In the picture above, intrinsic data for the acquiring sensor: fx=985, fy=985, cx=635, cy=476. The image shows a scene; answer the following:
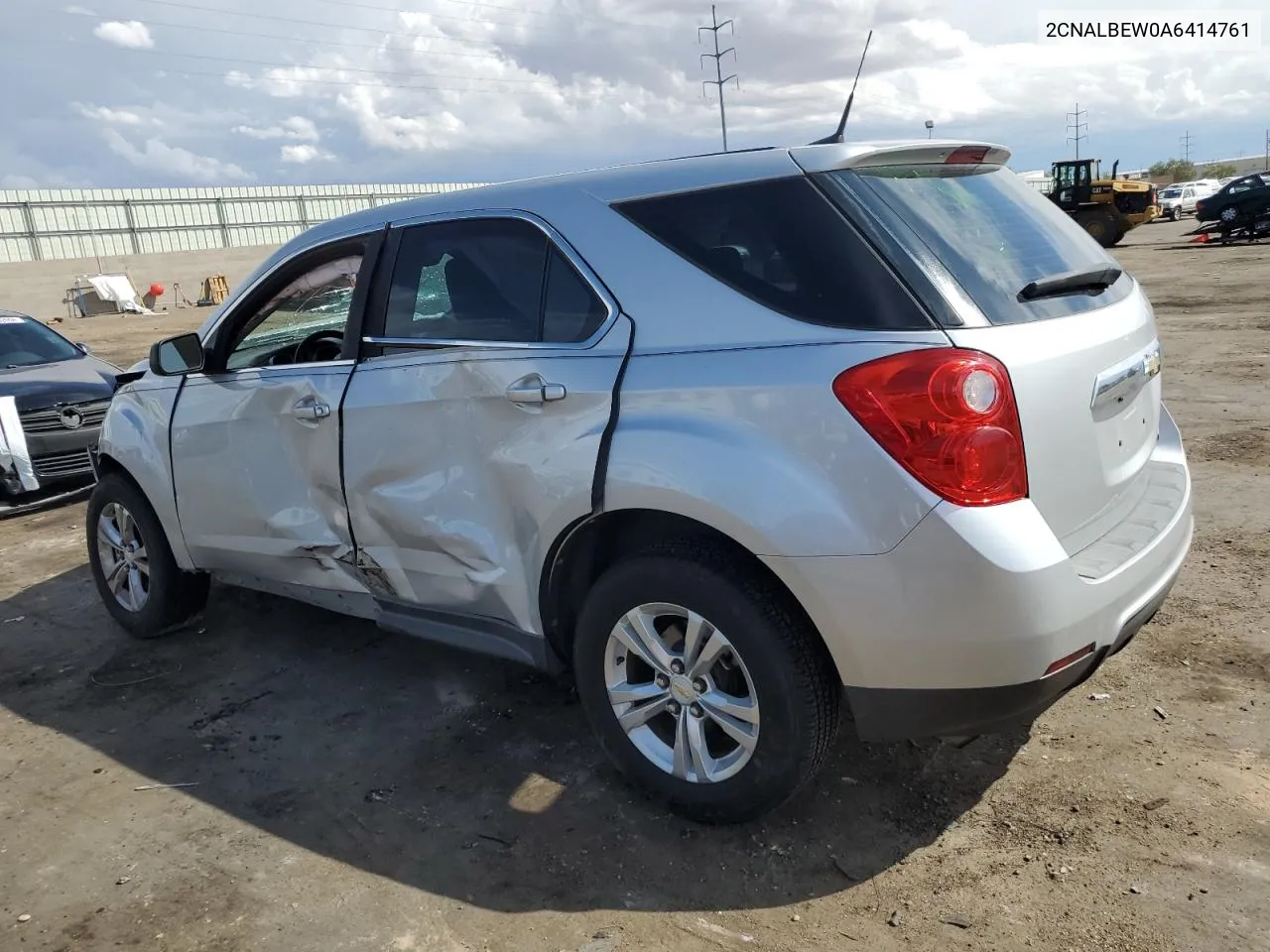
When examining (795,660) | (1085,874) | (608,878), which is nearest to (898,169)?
(795,660)

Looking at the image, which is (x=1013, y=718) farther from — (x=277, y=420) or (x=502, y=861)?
(x=277, y=420)

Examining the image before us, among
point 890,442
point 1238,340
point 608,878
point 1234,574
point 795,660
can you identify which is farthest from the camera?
point 1238,340

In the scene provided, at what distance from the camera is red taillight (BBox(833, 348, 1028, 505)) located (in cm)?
229

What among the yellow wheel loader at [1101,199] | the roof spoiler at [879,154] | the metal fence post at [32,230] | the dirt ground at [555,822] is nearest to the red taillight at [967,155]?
the roof spoiler at [879,154]

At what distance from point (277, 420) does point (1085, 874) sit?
310 centimetres

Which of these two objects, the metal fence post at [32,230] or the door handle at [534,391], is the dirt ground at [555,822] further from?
the metal fence post at [32,230]

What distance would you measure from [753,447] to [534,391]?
0.76 meters

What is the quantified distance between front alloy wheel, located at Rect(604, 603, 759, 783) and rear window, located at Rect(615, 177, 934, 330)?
35.2 inches

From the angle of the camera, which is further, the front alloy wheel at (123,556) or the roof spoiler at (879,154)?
the front alloy wheel at (123,556)

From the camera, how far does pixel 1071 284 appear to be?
2730mm

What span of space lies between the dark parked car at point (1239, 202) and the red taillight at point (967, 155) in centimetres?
2865

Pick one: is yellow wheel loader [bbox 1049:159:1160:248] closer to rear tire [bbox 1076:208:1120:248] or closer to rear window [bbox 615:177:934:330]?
rear tire [bbox 1076:208:1120:248]

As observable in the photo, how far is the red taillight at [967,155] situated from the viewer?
9.60 ft

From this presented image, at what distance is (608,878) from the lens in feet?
8.86
